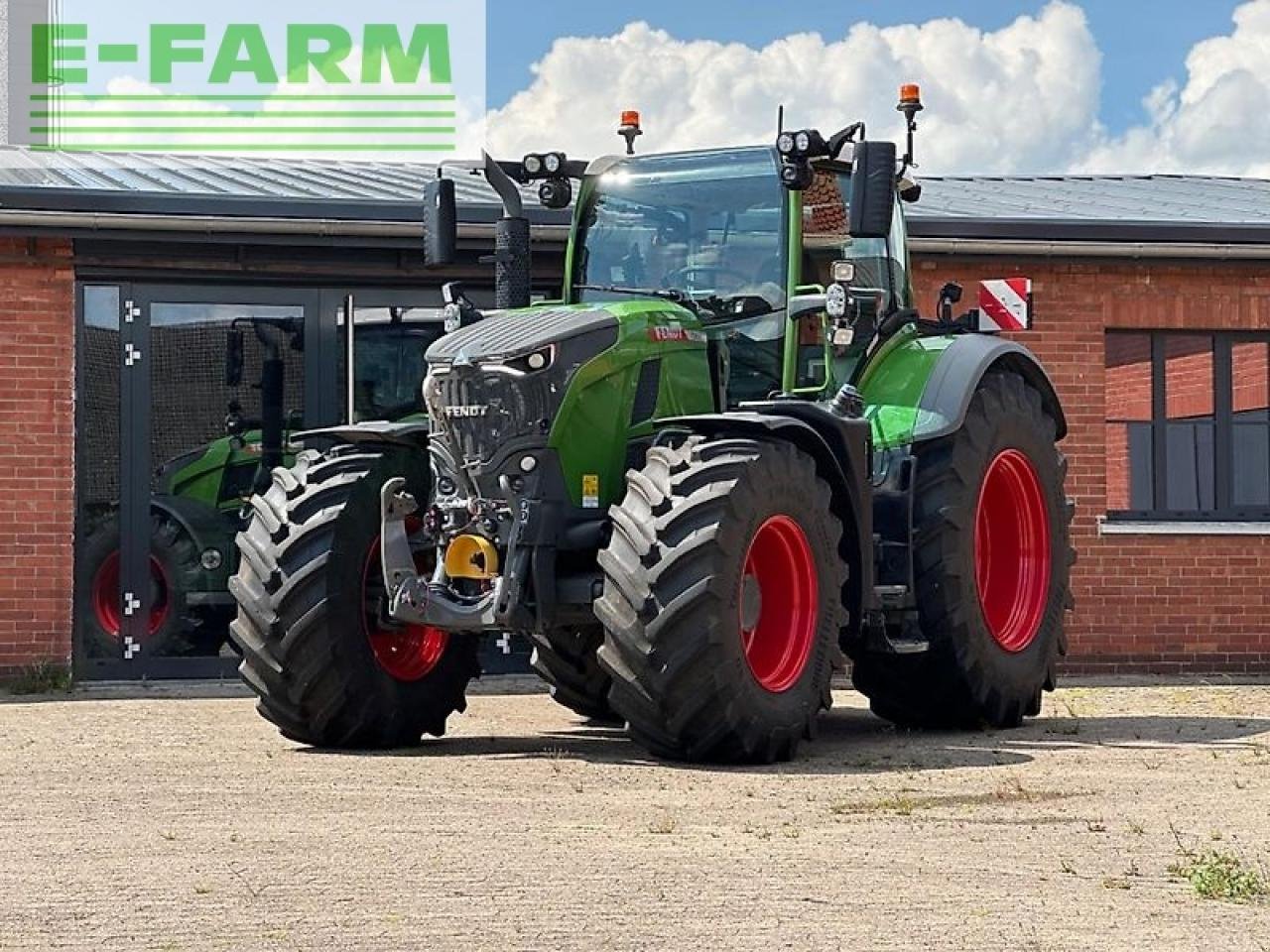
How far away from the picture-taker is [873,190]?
10.2 meters

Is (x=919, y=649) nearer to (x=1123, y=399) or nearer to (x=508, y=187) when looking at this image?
(x=508, y=187)

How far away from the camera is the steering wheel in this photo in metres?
11.1

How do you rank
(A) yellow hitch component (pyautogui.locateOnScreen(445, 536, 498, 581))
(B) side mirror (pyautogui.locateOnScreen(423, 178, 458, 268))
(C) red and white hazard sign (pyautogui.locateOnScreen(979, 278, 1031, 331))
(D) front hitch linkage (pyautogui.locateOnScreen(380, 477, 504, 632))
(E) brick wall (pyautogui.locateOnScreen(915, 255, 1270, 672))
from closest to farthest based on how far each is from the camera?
(D) front hitch linkage (pyautogui.locateOnScreen(380, 477, 504, 632)), (A) yellow hitch component (pyautogui.locateOnScreen(445, 536, 498, 581)), (B) side mirror (pyautogui.locateOnScreen(423, 178, 458, 268)), (C) red and white hazard sign (pyautogui.locateOnScreen(979, 278, 1031, 331)), (E) brick wall (pyautogui.locateOnScreen(915, 255, 1270, 672))

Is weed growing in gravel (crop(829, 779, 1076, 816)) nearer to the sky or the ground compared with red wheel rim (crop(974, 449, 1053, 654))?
nearer to the ground

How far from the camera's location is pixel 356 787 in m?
8.90

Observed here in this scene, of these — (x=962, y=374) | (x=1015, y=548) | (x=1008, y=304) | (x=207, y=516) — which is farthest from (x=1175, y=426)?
(x=207, y=516)

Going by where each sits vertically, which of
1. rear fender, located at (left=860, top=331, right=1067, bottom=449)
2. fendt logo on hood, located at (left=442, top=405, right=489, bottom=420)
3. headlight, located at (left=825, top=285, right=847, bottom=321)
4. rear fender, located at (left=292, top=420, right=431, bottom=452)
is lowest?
rear fender, located at (left=292, top=420, right=431, bottom=452)

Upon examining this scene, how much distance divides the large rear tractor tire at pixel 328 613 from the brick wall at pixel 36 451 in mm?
4903

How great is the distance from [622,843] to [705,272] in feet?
14.3

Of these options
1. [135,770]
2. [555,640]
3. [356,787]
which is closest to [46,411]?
[555,640]

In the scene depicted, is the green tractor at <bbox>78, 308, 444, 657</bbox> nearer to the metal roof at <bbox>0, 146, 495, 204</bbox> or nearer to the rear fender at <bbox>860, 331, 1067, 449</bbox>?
the metal roof at <bbox>0, 146, 495, 204</bbox>

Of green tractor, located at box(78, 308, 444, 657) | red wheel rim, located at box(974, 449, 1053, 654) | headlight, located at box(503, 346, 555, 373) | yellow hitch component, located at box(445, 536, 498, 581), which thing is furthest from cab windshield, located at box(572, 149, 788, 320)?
green tractor, located at box(78, 308, 444, 657)

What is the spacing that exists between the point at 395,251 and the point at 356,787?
7.51 metres

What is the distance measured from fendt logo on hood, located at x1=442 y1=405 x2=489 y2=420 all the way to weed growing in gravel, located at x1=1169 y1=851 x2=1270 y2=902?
4.14 m
